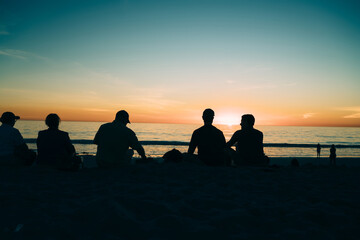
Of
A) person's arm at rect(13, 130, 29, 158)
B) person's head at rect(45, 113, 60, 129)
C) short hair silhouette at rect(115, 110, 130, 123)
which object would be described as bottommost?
person's arm at rect(13, 130, 29, 158)

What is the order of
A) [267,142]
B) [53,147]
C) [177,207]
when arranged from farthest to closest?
[267,142]
[53,147]
[177,207]

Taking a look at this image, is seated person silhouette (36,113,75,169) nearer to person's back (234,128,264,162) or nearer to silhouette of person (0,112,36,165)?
silhouette of person (0,112,36,165)

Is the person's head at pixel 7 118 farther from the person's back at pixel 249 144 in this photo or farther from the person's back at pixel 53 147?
the person's back at pixel 249 144

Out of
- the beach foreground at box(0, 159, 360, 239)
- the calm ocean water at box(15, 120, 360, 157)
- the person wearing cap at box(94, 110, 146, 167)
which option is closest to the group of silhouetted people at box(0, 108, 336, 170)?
the person wearing cap at box(94, 110, 146, 167)

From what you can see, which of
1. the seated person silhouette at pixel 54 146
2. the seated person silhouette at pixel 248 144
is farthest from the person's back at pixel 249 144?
the seated person silhouette at pixel 54 146

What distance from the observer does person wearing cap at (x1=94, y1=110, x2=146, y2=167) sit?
5.72 m

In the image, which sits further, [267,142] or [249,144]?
[267,142]

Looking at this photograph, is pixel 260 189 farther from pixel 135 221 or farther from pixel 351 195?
pixel 135 221

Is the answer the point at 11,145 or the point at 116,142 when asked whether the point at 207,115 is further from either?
the point at 11,145

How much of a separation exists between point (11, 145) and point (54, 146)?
3.74 ft

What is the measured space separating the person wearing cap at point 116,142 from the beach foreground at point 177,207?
106 cm

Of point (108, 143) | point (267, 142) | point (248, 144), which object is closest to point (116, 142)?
point (108, 143)

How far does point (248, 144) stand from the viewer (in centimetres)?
616

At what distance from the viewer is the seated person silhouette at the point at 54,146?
18.5ft
